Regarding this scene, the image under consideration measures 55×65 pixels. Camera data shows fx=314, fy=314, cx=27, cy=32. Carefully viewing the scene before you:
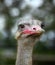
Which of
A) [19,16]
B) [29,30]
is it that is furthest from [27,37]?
[19,16]

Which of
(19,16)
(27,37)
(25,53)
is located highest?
(19,16)

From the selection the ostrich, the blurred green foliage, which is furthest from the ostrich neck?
the blurred green foliage

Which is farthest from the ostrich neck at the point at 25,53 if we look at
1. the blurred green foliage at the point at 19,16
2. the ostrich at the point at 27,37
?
the blurred green foliage at the point at 19,16

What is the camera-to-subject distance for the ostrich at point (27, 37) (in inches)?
81.5

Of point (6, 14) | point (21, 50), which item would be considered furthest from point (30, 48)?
point (6, 14)

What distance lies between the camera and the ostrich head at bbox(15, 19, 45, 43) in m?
2.05

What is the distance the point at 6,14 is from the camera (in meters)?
6.23

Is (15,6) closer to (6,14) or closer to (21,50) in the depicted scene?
(6,14)

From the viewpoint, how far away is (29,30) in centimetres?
211

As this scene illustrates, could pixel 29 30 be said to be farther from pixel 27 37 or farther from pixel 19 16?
pixel 19 16

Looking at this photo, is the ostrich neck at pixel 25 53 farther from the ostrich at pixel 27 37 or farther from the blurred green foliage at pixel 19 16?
the blurred green foliage at pixel 19 16

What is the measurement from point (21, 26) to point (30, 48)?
0.17 meters

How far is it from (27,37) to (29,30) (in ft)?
0.16

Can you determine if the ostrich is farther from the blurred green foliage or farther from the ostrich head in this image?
the blurred green foliage
